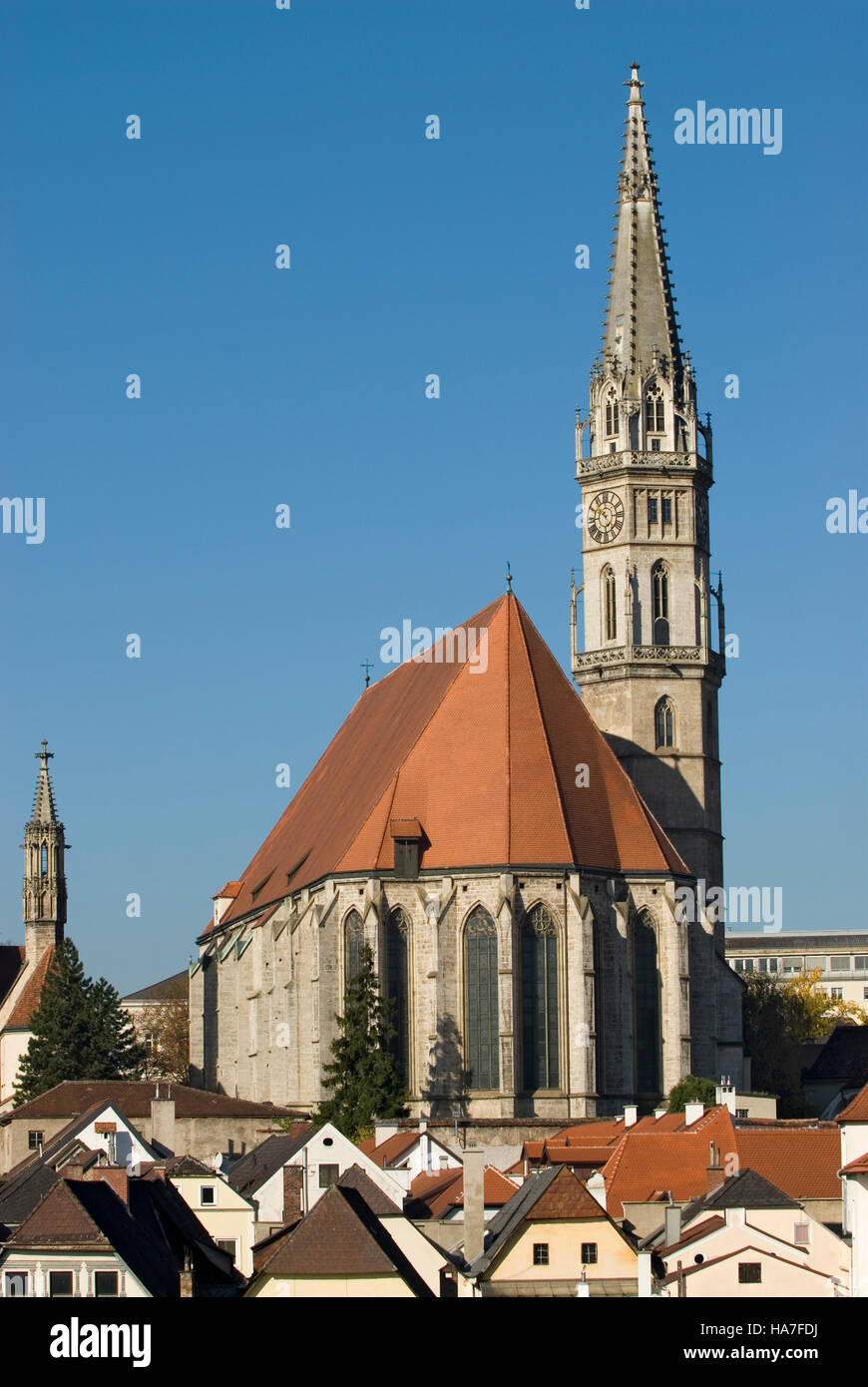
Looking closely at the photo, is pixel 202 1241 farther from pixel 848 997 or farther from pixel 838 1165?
pixel 848 997

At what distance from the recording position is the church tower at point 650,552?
237 feet

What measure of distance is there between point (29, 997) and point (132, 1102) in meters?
28.3

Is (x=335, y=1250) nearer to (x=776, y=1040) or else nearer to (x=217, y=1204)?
(x=217, y=1204)

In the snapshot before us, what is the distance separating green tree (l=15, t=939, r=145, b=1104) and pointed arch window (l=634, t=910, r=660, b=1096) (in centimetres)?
2174

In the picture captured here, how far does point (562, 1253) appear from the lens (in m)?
33.0

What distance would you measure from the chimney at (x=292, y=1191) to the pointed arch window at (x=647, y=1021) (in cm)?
2054

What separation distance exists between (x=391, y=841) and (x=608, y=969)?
7180 mm

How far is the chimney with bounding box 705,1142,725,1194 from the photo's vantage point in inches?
1618

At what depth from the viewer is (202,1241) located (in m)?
34.2

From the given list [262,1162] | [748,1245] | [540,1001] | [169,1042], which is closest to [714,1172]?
[748,1245]
